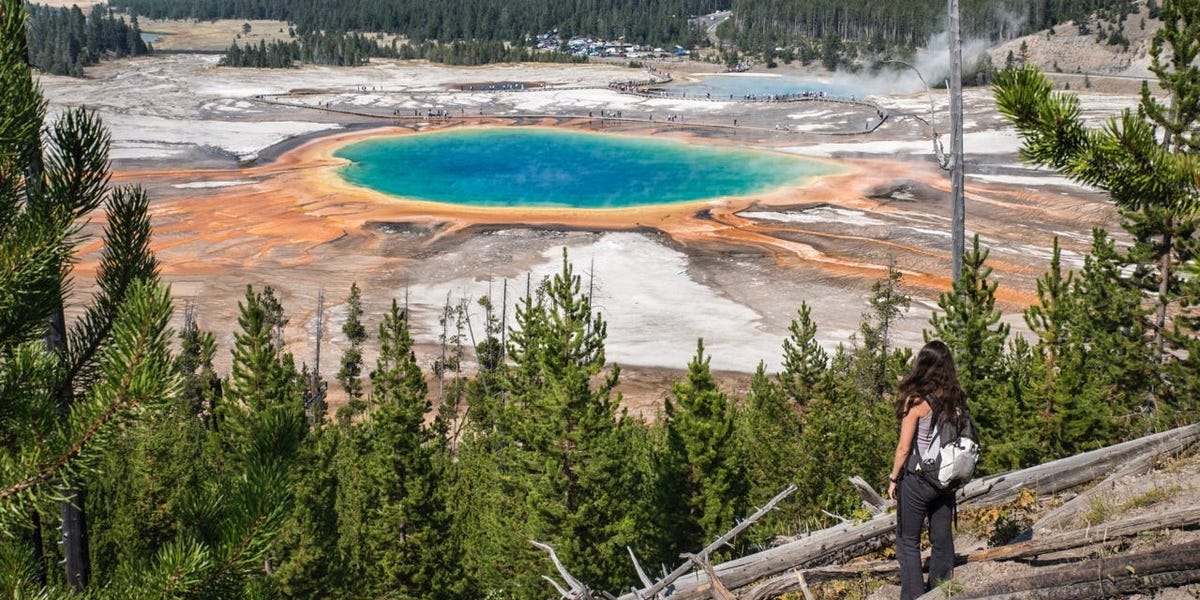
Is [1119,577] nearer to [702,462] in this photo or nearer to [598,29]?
[702,462]

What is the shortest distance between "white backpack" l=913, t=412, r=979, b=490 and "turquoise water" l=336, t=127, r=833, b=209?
49335 millimetres

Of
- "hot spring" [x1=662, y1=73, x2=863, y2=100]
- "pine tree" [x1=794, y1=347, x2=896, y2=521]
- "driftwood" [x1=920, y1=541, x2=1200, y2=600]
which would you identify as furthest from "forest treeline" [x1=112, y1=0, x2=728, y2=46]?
"driftwood" [x1=920, y1=541, x2=1200, y2=600]

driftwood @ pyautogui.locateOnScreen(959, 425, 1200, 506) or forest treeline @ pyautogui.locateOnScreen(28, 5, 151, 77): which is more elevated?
forest treeline @ pyautogui.locateOnScreen(28, 5, 151, 77)

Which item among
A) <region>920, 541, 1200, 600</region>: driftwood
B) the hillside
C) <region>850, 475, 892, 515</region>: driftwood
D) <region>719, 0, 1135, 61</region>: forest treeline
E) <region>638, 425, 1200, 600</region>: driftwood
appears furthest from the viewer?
<region>719, 0, 1135, 61</region>: forest treeline

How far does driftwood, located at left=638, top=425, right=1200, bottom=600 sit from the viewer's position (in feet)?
26.3

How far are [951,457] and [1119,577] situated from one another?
4.14ft

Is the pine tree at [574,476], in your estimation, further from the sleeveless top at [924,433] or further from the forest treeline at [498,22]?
the forest treeline at [498,22]

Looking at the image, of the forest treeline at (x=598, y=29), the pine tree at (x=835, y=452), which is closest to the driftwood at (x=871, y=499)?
the pine tree at (x=835, y=452)

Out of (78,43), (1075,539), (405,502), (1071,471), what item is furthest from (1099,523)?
(78,43)

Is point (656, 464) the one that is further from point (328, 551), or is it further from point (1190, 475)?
point (1190, 475)

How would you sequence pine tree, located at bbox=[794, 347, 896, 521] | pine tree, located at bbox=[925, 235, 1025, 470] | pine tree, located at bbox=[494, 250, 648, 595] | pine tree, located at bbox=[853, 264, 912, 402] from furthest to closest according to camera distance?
pine tree, located at bbox=[853, 264, 912, 402]
pine tree, located at bbox=[794, 347, 896, 521]
pine tree, located at bbox=[494, 250, 648, 595]
pine tree, located at bbox=[925, 235, 1025, 470]

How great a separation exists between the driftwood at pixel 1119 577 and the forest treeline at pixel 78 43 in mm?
128538

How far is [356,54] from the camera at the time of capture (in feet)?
443

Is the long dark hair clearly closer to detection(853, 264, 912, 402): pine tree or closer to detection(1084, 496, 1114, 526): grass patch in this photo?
detection(1084, 496, 1114, 526): grass patch
